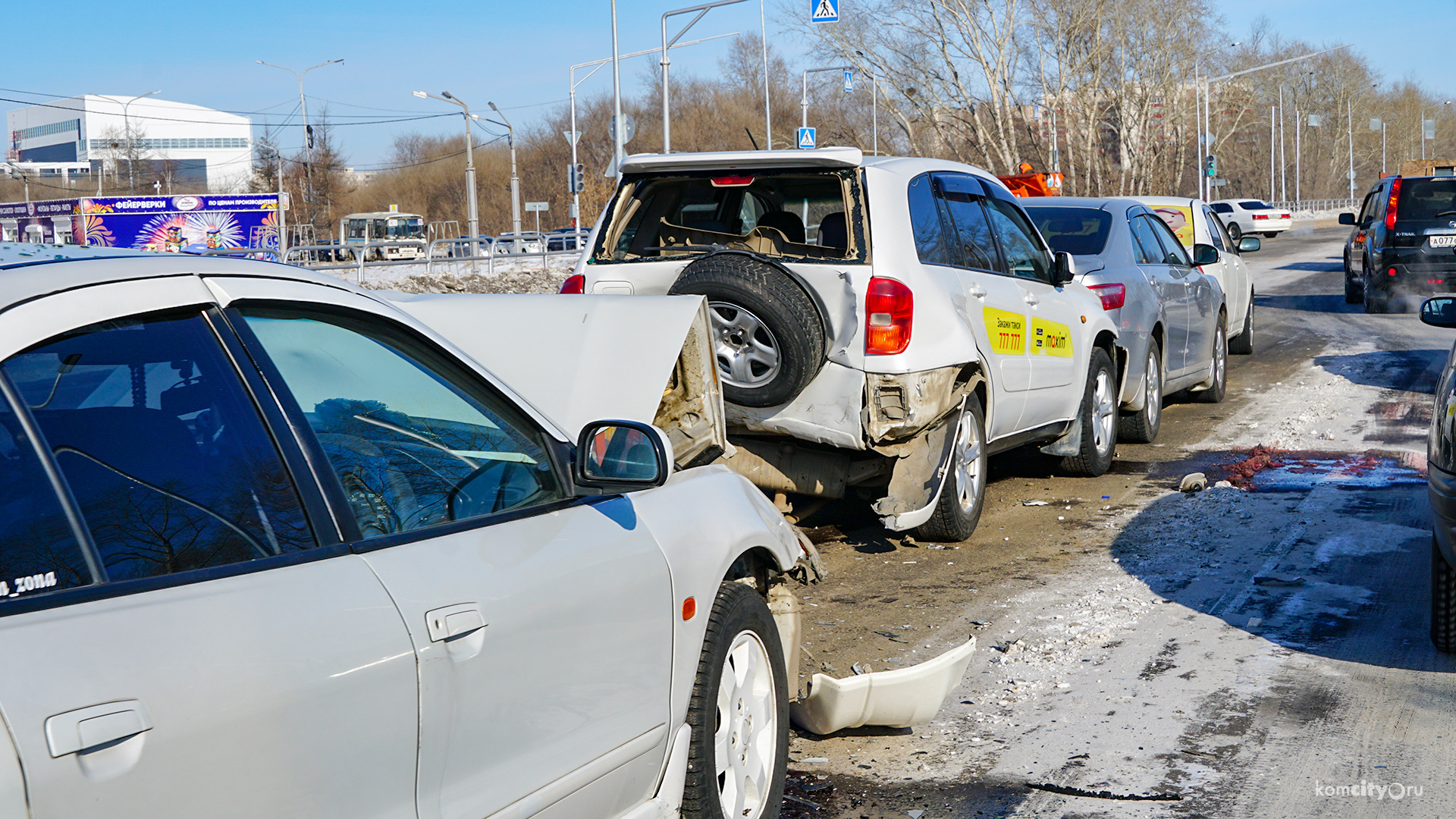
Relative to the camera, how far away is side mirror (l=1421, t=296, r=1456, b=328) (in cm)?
571

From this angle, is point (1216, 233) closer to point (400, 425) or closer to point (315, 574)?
point (400, 425)

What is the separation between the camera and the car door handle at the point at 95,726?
1.66 meters

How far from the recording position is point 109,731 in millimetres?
1717

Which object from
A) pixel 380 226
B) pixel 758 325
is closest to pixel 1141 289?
pixel 758 325


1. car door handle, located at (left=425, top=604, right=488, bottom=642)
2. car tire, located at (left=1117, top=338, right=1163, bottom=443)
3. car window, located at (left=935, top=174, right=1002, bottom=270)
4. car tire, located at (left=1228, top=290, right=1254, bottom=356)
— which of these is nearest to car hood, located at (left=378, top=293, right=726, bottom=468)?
car door handle, located at (left=425, top=604, right=488, bottom=642)

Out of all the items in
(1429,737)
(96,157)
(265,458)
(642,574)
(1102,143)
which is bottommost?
(1429,737)

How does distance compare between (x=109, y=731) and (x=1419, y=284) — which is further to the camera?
(x=1419, y=284)

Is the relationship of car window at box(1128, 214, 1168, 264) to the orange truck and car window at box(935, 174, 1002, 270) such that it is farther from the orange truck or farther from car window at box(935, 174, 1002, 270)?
the orange truck

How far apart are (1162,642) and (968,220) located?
280 cm

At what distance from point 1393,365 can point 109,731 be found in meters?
14.3

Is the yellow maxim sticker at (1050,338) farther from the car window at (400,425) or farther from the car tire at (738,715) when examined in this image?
the car window at (400,425)

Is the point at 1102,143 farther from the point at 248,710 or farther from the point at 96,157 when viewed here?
the point at 96,157

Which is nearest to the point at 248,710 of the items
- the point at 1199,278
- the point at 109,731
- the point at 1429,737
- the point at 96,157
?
the point at 109,731

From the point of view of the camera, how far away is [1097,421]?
342 inches
